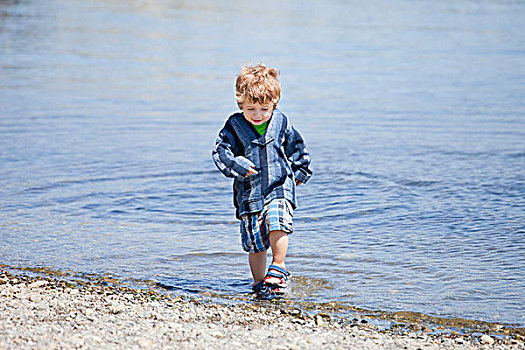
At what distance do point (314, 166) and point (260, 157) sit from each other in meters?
4.77

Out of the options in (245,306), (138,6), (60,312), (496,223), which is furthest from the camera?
(138,6)

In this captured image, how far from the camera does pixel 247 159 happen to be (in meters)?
5.49

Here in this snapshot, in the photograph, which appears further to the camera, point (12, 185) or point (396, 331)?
point (12, 185)

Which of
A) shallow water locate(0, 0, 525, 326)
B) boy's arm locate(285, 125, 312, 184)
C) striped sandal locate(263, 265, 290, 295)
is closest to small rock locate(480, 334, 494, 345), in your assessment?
shallow water locate(0, 0, 525, 326)

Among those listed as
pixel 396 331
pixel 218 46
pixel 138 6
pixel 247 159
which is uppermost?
pixel 138 6

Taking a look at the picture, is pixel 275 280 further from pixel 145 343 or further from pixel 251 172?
pixel 145 343

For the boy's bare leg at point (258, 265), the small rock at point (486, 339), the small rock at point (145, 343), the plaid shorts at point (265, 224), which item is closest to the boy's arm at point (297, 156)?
the plaid shorts at point (265, 224)

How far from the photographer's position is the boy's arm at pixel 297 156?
5.62 metres

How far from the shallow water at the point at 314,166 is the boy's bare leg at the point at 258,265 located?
0.21 meters

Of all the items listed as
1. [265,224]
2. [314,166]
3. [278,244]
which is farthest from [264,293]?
[314,166]

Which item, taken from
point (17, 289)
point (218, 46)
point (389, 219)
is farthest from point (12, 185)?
point (218, 46)

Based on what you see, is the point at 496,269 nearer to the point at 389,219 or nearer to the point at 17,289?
the point at 389,219

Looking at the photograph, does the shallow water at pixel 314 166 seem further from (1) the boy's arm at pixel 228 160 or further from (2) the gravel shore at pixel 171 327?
(1) the boy's arm at pixel 228 160

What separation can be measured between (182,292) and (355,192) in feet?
11.9
